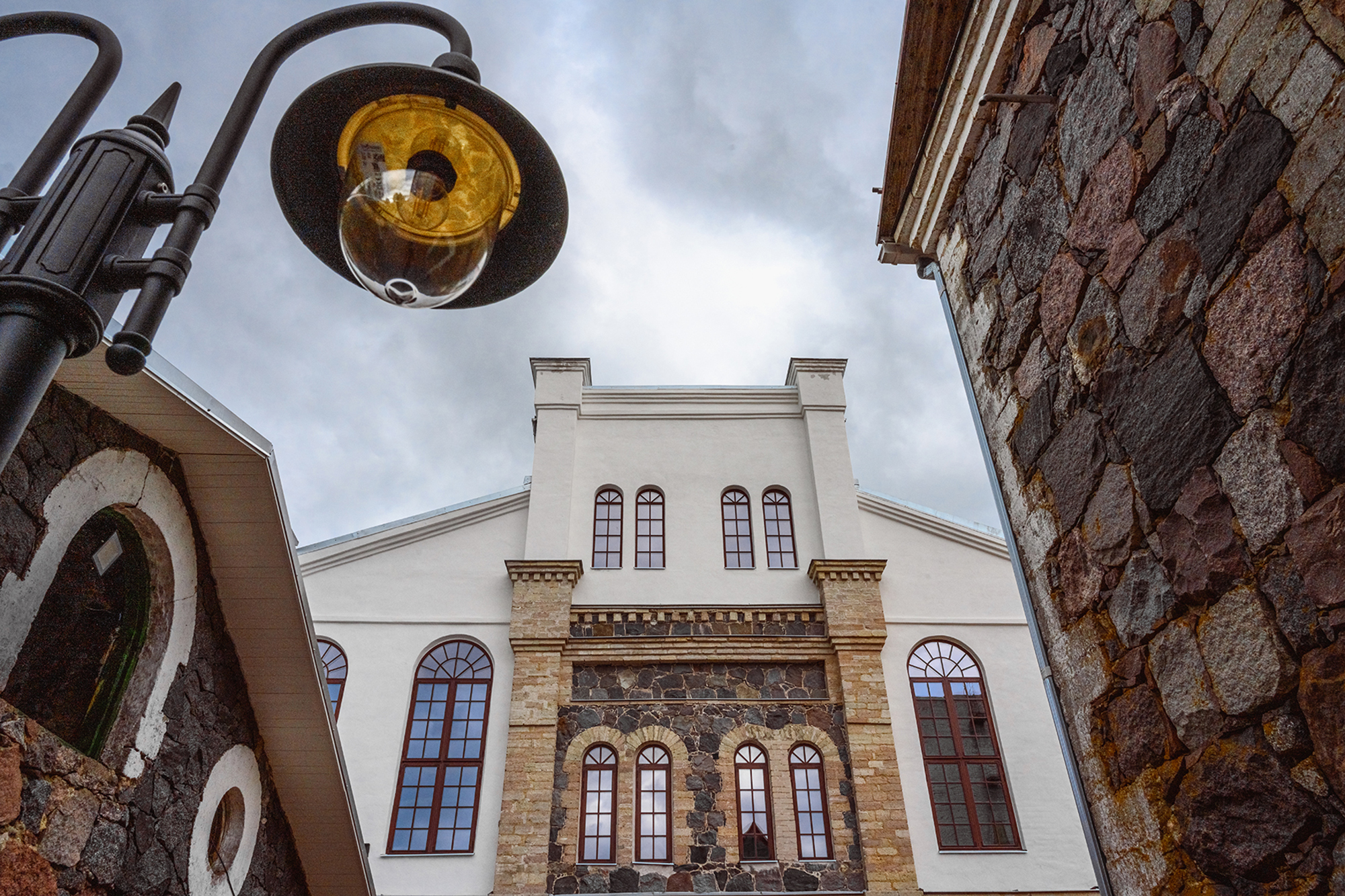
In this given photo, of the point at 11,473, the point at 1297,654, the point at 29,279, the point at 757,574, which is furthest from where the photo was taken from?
the point at 757,574

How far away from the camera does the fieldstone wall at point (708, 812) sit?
11648mm

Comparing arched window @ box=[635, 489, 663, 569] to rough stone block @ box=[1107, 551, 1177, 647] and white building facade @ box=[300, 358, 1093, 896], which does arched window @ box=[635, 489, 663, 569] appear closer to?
white building facade @ box=[300, 358, 1093, 896]

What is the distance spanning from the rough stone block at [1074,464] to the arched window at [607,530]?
37.5ft

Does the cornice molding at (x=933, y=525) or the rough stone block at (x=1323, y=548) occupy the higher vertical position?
the cornice molding at (x=933, y=525)

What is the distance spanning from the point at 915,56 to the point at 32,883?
5780mm

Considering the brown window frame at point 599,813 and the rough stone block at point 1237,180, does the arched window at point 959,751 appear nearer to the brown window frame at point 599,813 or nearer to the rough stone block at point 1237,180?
the brown window frame at point 599,813

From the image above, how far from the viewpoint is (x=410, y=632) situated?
13.8m

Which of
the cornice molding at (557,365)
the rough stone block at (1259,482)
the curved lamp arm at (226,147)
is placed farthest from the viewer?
the cornice molding at (557,365)

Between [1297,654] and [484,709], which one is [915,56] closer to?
[1297,654]

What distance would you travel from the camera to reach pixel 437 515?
14906 millimetres

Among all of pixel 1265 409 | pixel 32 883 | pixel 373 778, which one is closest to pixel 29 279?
pixel 1265 409

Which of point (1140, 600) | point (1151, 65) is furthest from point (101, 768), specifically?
point (1151, 65)

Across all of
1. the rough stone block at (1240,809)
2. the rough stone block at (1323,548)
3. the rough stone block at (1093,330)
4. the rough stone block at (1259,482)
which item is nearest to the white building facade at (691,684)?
the rough stone block at (1240,809)

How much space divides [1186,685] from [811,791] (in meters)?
10.8
